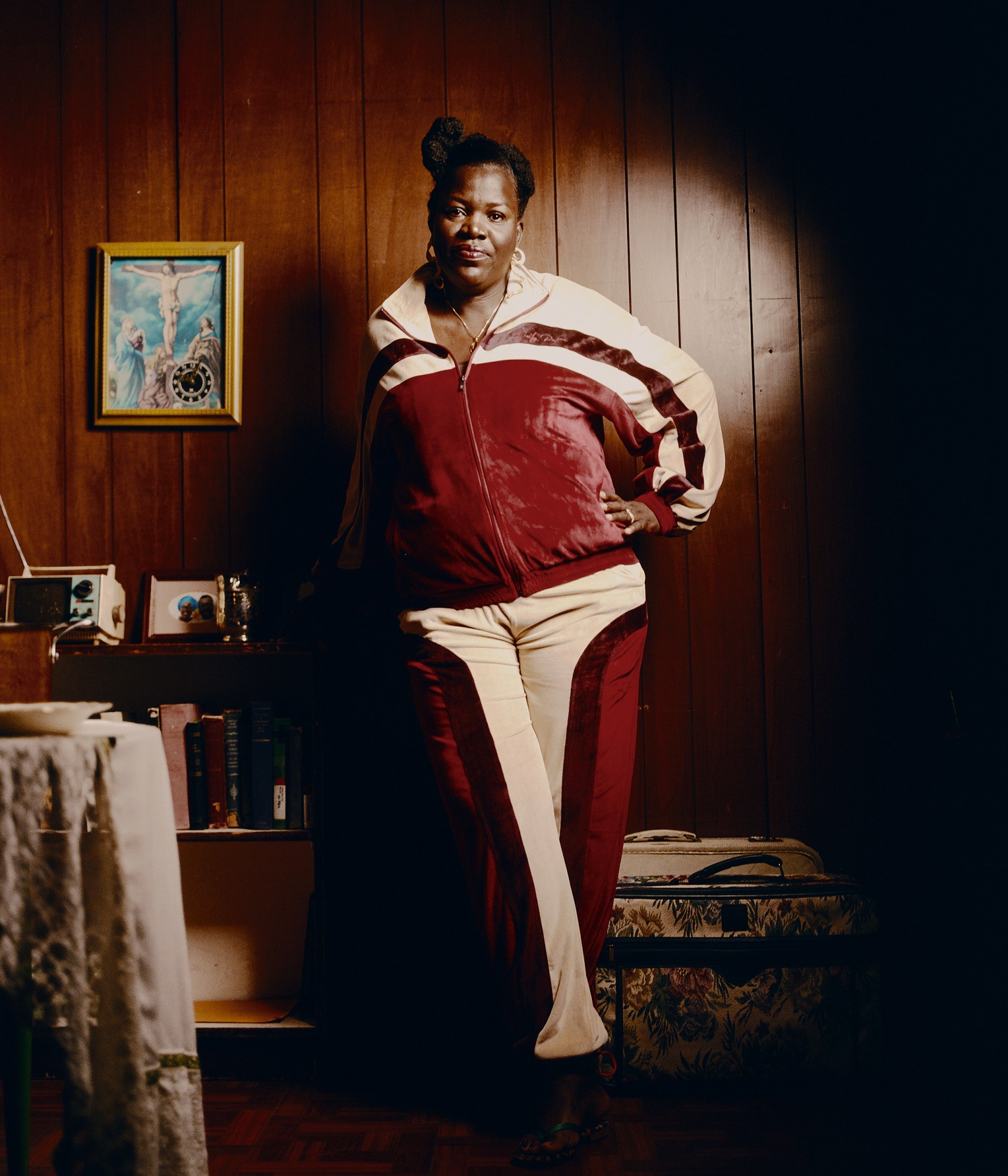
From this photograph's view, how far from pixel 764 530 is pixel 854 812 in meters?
0.69

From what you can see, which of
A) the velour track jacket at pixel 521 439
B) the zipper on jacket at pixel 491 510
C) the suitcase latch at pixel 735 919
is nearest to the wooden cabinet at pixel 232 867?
the velour track jacket at pixel 521 439

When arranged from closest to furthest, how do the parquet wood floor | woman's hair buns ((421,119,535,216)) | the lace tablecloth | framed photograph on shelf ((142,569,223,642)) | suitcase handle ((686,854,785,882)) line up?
1. the lace tablecloth
2. the parquet wood floor
3. woman's hair buns ((421,119,535,216))
4. suitcase handle ((686,854,785,882))
5. framed photograph on shelf ((142,569,223,642))

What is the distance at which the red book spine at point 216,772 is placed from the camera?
2.02 m

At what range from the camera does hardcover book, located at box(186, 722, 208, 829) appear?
2.03 meters

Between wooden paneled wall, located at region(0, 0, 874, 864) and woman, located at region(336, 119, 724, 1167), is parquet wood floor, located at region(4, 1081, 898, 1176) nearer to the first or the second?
woman, located at region(336, 119, 724, 1167)

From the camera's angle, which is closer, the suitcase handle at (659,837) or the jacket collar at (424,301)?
the jacket collar at (424,301)

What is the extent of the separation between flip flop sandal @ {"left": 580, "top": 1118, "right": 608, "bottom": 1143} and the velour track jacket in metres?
0.92

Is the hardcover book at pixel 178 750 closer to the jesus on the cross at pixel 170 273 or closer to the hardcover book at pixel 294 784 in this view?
the hardcover book at pixel 294 784

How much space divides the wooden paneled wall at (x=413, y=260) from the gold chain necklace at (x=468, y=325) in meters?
0.48

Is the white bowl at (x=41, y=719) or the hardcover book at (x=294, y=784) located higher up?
the white bowl at (x=41, y=719)

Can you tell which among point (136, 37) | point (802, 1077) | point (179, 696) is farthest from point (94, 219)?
point (802, 1077)

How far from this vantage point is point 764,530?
229 cm

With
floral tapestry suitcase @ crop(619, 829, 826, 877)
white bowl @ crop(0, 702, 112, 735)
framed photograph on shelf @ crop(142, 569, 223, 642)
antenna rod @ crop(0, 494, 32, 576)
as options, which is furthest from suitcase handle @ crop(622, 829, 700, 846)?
antenna rod @ crop(0, 494, 32, 576)

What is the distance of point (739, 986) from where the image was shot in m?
1.81
